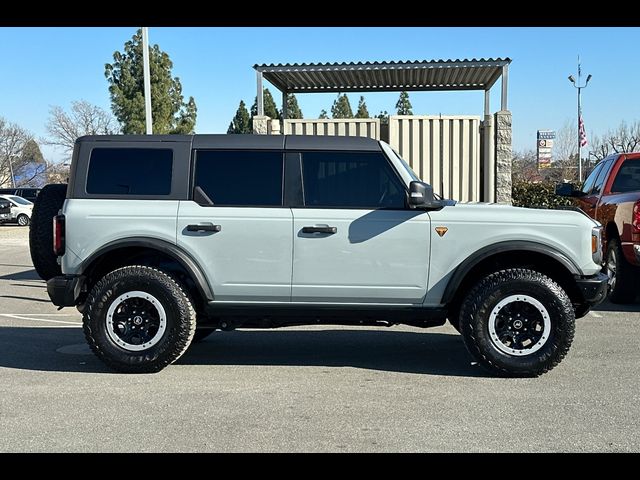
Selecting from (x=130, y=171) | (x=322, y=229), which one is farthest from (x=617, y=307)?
(x=130, y=171)

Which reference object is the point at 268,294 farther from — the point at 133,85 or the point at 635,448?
the point at 133,85

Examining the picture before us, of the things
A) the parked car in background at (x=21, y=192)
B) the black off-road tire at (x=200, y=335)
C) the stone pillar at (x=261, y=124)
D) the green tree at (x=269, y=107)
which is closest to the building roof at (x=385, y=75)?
the stone pillar at (x=261, y=124)

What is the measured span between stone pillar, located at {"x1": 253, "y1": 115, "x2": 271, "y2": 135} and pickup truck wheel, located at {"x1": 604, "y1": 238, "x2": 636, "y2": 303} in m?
5.94

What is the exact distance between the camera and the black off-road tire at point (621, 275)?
8977 mm

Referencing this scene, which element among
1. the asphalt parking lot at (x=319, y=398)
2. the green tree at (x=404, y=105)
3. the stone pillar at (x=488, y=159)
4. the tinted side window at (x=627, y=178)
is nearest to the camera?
the asphalt parking lot at (x=319, y=398)

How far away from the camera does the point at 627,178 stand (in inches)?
389

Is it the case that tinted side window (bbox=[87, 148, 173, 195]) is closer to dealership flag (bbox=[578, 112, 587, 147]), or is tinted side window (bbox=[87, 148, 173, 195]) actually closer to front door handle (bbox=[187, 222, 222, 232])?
front door handle (bbox=[187, 222, 222, 232])

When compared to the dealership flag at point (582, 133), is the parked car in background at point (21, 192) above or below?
below

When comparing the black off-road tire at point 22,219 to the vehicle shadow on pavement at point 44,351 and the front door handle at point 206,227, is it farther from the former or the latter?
the front door handle at point 206,227

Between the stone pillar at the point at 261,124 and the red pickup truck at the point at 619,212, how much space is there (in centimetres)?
503

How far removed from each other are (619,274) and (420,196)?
4890 millimetres

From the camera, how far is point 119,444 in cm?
412

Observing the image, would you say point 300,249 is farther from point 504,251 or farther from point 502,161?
point 502,161
